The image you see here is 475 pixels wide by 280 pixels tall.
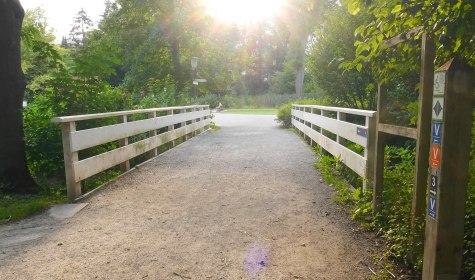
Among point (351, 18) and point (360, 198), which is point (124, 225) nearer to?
point (360, 198)

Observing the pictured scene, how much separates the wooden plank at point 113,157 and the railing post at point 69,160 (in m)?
0.06

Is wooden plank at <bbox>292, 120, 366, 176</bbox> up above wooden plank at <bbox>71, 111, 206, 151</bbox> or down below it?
below

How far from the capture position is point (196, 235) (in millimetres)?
4012

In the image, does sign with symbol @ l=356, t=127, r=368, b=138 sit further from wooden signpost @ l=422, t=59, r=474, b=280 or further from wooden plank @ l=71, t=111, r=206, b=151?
wooden plank @ l=71, t=111, r=206, b=151

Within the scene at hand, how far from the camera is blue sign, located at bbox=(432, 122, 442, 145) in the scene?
2.45m

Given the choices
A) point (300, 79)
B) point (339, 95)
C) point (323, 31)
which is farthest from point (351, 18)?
point (300, 79)

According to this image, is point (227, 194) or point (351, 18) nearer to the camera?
point (227, 194)

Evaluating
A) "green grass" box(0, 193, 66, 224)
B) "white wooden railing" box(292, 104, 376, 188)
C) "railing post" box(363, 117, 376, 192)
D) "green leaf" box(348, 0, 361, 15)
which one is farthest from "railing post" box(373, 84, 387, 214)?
"green grass" box(0, 193, 66, 224)

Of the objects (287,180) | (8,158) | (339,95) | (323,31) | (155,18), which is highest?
(155,18)

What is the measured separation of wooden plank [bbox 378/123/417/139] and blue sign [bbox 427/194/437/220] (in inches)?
32.0

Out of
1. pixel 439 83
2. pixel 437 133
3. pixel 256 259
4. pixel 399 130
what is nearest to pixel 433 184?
pixel 437 133

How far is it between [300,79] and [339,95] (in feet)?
86.2

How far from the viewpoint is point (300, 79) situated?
1505 inches

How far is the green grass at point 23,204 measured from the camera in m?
4.82
